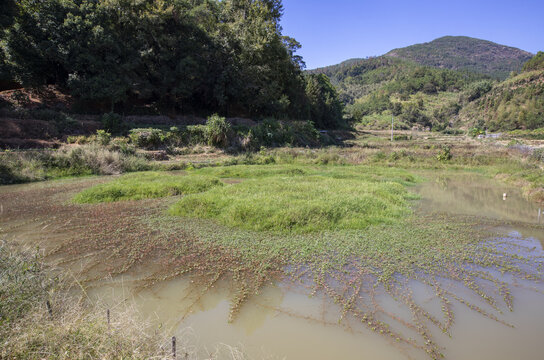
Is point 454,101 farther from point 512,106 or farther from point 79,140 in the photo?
point 79,140

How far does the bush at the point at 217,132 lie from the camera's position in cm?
2377

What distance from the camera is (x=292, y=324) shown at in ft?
13.3

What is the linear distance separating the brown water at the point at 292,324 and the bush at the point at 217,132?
754 inches

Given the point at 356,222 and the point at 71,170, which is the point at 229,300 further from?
the point at 71,170

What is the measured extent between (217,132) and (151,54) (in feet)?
33.4

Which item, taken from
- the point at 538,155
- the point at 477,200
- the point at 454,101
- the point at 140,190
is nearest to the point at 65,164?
the point at 140,190

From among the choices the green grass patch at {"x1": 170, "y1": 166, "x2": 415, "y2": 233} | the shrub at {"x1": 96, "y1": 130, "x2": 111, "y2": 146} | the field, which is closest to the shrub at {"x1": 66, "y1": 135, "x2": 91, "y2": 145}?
the shrub at {"x1": 96, "y1": 130, "x2": 111, "y2": 146}

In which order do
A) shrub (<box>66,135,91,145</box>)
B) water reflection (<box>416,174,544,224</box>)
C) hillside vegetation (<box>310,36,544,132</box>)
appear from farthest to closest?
1. hillside vegetation (<box>310,36,544,132</box>)
2. shrub (<box>66,135,91,145</box>)
3. water reflection (<box>416,174,544,224</box>)

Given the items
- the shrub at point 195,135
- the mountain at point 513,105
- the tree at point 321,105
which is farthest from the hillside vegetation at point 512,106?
the shrub at point 195,135

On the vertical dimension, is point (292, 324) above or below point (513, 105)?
below

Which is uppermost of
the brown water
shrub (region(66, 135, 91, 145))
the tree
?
the tree

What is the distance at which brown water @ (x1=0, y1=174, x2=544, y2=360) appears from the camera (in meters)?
3.60

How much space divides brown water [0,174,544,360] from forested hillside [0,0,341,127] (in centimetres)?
2416

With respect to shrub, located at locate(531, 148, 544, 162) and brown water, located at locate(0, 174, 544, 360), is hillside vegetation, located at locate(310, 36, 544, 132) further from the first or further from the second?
brown water, located at locate(0, 174, 544, 360)
